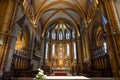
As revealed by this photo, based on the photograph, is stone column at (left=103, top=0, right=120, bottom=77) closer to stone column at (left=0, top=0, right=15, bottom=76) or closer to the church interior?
the church interior

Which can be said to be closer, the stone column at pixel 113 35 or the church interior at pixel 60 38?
the stone column at pixel 113 35

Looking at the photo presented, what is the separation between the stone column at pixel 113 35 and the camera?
23.9ft

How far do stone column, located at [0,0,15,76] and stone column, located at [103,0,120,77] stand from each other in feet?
25.7

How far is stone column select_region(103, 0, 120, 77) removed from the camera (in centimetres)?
728

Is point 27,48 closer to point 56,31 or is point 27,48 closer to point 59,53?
point 59,53

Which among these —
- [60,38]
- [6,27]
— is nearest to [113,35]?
[6,27]

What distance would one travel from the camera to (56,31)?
27250mm

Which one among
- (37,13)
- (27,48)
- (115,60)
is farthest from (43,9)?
(115,60)

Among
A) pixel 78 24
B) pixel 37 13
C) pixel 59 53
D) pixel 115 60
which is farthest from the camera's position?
pixel 59 53

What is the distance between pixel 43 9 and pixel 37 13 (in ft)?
4.06

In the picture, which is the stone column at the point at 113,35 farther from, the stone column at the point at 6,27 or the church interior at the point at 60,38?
the stone column at the point at 6,27

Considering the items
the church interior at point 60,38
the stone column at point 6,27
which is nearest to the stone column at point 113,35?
the church interior at point 60,38

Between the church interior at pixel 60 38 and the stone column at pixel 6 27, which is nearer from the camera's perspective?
the stone column at pixel 6 27

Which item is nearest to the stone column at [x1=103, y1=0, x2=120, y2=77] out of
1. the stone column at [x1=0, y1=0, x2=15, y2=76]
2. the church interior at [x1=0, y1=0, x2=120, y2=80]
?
the church interior at [x1=0, y1=0, x2=120, y2=80]
